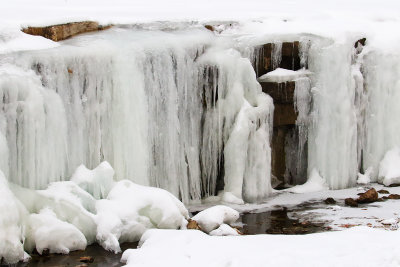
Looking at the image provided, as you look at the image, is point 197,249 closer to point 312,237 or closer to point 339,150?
point 312,237

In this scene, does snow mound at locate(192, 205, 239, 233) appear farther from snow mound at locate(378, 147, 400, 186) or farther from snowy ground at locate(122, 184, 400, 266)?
snow mound at locate(378, 147, 400, 186)

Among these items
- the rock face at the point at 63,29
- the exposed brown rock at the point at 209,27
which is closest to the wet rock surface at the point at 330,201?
the exposed brown rock at the point at 209,27

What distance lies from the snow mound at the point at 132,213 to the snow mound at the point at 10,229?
1.02m

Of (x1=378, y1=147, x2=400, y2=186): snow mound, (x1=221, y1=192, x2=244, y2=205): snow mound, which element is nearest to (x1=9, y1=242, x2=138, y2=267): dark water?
(x1=221, y1=192, x2=244, y2=205): snow mound

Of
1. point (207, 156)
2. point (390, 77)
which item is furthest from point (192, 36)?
point (390, 77)

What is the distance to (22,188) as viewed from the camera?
950cm

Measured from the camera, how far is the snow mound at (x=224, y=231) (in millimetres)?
9781

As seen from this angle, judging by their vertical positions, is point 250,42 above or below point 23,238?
above

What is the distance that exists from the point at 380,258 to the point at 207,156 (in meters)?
4.80

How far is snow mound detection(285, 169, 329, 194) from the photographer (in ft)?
42.0

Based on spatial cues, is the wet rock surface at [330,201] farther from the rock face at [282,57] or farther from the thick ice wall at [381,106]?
the rock face at [282,57]

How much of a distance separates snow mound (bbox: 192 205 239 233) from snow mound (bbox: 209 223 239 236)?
0.38ft

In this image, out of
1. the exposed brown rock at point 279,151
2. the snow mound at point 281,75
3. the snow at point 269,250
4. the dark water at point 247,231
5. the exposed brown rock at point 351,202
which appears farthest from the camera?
the exposed brown rock at point 279,151

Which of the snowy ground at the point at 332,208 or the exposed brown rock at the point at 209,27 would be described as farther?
the exposed brown rock at the point at 209,27
